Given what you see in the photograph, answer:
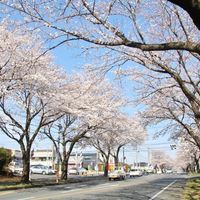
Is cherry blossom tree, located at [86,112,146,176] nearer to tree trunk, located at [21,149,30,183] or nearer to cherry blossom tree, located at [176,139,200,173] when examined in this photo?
cherry blossom tree, located at [176,139,200,173]

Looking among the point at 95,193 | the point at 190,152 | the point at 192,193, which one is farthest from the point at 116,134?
the point at 190,152

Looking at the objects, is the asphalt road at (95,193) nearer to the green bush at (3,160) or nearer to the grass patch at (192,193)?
the grass patch at (192,193)

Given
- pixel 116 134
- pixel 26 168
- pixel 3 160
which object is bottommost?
pixel 26 168

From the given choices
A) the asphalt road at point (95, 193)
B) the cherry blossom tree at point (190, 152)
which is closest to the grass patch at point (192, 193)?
the asphalt road at point (95, 193)

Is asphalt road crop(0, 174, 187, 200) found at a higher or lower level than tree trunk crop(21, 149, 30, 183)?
lower

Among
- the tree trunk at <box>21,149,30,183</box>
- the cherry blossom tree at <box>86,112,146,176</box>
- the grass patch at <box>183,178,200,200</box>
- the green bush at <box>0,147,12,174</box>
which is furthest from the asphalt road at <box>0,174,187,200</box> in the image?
the green bush at <box>0,147,12,174</box>

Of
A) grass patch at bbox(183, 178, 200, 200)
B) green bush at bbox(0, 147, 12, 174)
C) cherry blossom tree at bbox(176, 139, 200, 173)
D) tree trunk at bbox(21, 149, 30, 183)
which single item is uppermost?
cherry blossom tree at bbox(176, 139, 200, 173)

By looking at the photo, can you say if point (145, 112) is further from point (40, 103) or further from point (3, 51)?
point (3, 51)

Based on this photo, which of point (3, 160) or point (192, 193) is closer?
point (192, 193)

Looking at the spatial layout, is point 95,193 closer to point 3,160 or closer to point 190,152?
point 3,160

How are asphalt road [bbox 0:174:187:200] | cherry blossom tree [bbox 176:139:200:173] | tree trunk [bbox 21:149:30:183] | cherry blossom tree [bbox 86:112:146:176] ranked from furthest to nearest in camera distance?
cherry blossom tree [bbox 176:139:200:173] → cherry blossom tree [bbox 86:112:146:176] → tree trunk [bbox 21:149:30:183] → asphalt road [bbox 0:174:187:200]

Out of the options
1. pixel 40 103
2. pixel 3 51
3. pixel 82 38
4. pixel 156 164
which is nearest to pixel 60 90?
pixel 40 103

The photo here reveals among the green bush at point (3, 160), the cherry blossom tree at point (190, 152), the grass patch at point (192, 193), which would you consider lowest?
the grass patch at point (192, 193)

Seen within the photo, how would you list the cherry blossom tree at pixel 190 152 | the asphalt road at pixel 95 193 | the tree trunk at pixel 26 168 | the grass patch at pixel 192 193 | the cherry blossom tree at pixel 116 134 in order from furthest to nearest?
the cherry blossom tree at pixel 190 152 → the cherry blossom tree at pixel 116 134 → the tree trunk at pixel 26 168 → the asphalt road at pixel 95 193 → the grass patch at pixel 192 193
